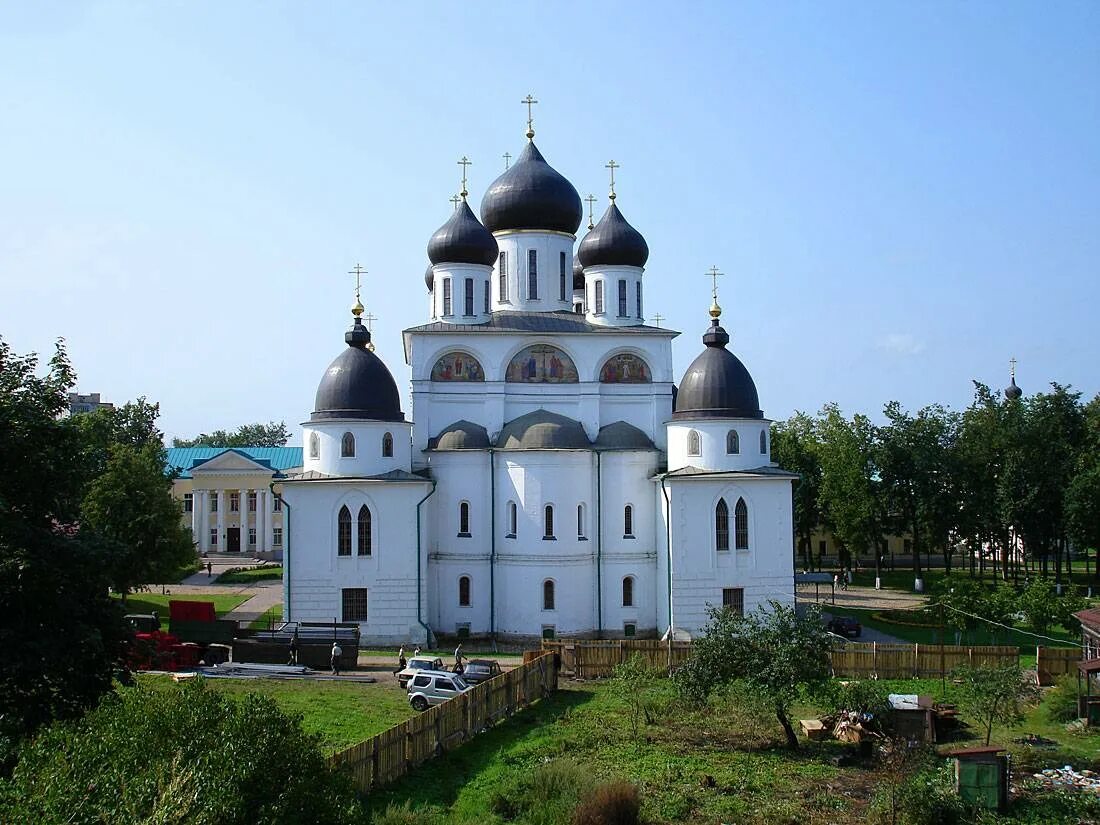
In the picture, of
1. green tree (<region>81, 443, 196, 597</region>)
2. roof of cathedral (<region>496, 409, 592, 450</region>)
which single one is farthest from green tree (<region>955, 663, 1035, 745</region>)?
green tree (<region>81, 443, 196, 597</region>)

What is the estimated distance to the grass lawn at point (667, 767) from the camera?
49.3 ft

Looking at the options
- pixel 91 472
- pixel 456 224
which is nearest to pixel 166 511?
pixel 456 224

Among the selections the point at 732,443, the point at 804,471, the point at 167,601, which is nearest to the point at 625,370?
the point at 732,443

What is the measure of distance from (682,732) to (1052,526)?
31.7m

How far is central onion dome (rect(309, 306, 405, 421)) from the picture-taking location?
29.0 metres

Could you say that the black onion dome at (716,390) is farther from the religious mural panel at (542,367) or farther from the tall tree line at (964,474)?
the tall tree line at (964,474)

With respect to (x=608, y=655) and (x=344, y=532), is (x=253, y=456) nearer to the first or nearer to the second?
(x=344, y=532)

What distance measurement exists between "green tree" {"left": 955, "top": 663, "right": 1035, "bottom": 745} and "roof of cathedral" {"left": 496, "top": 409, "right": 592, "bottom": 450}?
13.0 m

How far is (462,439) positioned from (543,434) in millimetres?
2357

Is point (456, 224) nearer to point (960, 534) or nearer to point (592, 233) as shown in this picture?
point (592, 233)

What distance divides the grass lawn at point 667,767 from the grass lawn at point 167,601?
18846 millimetres

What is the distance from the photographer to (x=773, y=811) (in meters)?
15.0

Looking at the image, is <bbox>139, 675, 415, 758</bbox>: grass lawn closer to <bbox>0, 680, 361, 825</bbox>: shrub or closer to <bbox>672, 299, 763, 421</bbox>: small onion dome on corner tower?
<bbox>0, 680, 361, 825</bbox>: shrub

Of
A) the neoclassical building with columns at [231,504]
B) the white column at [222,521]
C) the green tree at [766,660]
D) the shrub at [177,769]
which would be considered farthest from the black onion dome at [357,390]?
the white column at [222,521]
